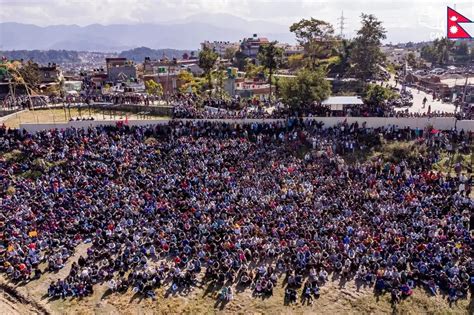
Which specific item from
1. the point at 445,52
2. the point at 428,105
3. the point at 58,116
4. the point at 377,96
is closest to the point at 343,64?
the point at 428,105

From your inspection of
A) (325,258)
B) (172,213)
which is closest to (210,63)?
(172,213)

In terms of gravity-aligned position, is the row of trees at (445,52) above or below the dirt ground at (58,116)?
above

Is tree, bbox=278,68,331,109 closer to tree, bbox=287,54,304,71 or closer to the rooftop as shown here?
the rooftop

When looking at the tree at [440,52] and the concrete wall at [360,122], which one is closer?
the concrete wall at [360,122]

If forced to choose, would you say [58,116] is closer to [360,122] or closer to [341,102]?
[341,102]

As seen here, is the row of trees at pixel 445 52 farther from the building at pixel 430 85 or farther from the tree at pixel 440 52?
the building at pixel 430 85

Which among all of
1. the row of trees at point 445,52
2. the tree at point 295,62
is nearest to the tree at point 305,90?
the tree at point 295,62

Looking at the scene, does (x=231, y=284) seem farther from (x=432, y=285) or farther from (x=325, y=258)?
(x=432, y=285)
